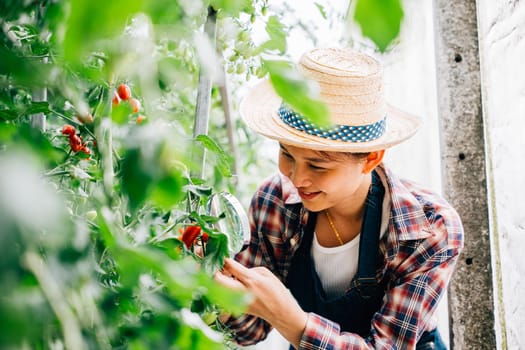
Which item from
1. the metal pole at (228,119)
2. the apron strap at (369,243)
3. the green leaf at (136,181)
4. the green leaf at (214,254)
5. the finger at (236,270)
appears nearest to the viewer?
the green leaf at (136,181)

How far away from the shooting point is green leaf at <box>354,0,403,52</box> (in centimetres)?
20

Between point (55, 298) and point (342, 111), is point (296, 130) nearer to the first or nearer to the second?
point (342, 111)

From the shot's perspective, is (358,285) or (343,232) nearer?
(358,285)

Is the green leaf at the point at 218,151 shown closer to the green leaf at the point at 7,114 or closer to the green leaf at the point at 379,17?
Answer: the green leaf at the point at 7,114

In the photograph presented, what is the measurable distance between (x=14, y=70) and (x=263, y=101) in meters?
1.14

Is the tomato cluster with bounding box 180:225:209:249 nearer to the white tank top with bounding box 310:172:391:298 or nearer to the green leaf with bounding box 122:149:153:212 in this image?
the green leaf with bounding box 122:149:153:212

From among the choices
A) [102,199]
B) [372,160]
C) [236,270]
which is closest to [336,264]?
[372,160]

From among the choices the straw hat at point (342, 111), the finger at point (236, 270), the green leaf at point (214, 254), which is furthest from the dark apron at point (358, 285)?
the green leaf at point (214, 254)

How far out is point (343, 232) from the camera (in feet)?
Answer: 4.85

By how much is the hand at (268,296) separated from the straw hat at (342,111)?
0.92 feet

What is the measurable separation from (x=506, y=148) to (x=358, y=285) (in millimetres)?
499

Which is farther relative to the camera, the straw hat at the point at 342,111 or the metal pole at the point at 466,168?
the metal pole at the point at 466,168

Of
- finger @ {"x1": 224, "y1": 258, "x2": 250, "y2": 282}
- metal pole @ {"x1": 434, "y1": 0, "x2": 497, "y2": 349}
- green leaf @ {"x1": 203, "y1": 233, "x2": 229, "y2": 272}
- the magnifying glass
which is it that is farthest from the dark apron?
green leaf @ {"x1": 203, "y1": 233, "x2": 229, "y2": 272}

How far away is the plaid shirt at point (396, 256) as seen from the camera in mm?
1207
